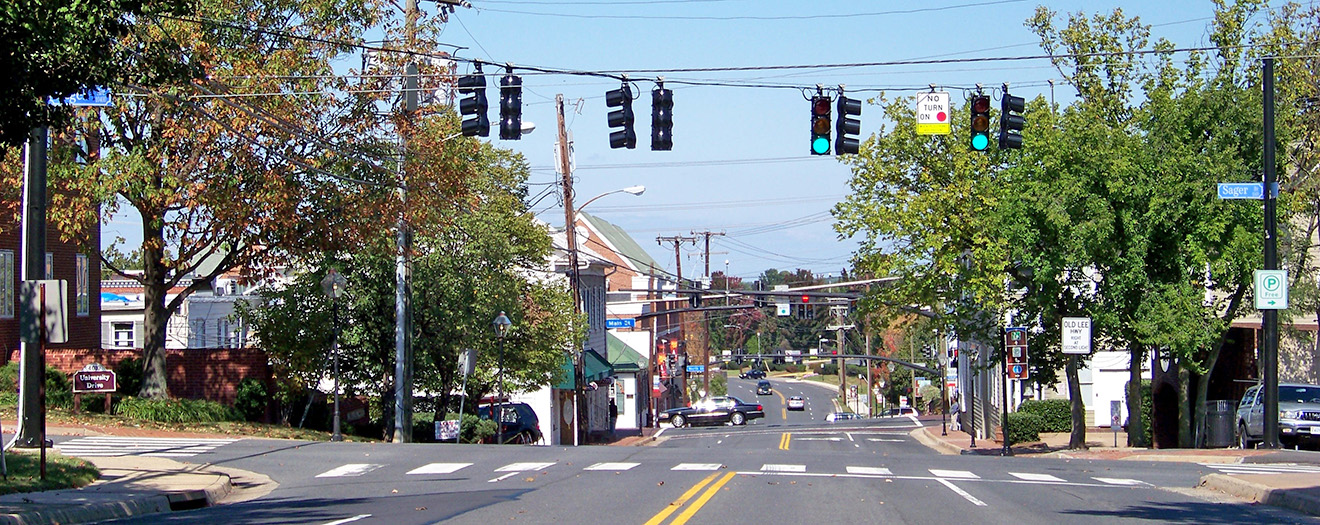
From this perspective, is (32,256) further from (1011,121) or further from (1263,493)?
(1263,493)

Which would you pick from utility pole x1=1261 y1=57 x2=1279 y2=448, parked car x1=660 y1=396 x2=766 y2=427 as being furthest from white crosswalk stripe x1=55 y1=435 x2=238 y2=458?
parked car x1=660 y1=396 x2=766 y2=427

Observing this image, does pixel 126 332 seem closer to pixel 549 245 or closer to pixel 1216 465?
pixel 549 245

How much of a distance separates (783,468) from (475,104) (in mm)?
7514

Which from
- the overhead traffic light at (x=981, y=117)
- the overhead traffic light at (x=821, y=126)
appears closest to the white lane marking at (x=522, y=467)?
the overhead traffic light at (x=821, y=126)

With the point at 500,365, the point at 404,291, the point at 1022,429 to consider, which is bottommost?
the point at 1022,429

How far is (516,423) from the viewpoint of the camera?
3928 cm

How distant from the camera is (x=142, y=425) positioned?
26281 millimetres

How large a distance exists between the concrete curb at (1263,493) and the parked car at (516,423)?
22.8m

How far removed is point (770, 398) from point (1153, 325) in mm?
77131

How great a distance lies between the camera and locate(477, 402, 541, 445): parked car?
125 ft

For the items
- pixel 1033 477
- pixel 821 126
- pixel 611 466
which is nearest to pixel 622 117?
pixel 821 126

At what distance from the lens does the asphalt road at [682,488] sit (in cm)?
1325

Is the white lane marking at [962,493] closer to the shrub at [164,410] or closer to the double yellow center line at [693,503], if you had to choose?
the double yellow center line at [693,503]

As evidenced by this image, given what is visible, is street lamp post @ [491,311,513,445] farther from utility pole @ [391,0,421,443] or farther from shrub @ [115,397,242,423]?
shrub @ [115,397,242,423]
